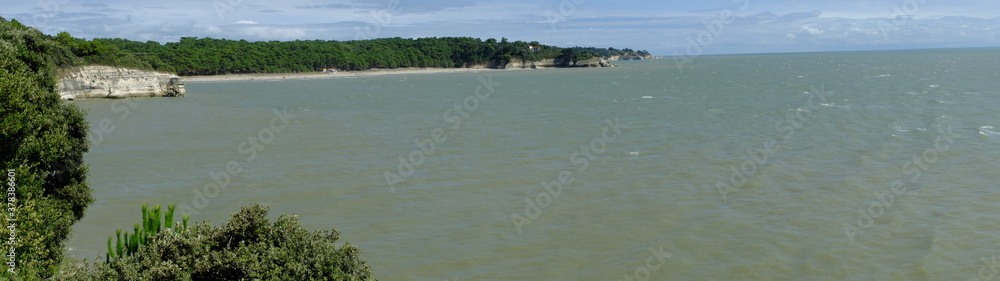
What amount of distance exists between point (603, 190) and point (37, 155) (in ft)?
45.8

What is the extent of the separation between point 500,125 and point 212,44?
13533 cm

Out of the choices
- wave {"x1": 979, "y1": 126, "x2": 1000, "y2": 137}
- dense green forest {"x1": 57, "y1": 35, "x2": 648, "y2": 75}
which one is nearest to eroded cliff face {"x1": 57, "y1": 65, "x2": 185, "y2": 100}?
dense green forest {"x1": 57, "y1": 35, "x2": 648, "y2": 75}

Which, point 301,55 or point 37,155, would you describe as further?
point 301,55

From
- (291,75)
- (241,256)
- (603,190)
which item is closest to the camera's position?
(241,256)

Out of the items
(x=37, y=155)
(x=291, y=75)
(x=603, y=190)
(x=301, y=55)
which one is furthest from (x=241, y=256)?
(x=301, y=55)

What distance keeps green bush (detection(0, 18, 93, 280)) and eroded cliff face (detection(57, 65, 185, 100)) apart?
53010 mm

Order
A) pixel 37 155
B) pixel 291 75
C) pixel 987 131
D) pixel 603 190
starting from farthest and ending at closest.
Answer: pixel 291 75 < pixel 987 131 < pixel 603 190 < pixel 37 155

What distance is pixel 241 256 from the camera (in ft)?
28.2

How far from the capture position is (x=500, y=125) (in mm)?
39625

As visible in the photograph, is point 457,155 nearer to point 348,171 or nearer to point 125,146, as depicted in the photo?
point 348,171

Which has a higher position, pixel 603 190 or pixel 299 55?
pixel 299 55

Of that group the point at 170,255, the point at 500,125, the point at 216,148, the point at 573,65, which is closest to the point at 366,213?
the point at 170,255

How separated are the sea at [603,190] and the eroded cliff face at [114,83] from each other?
2701 cm

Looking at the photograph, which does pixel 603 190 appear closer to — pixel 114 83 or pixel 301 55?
pixel 114 83
